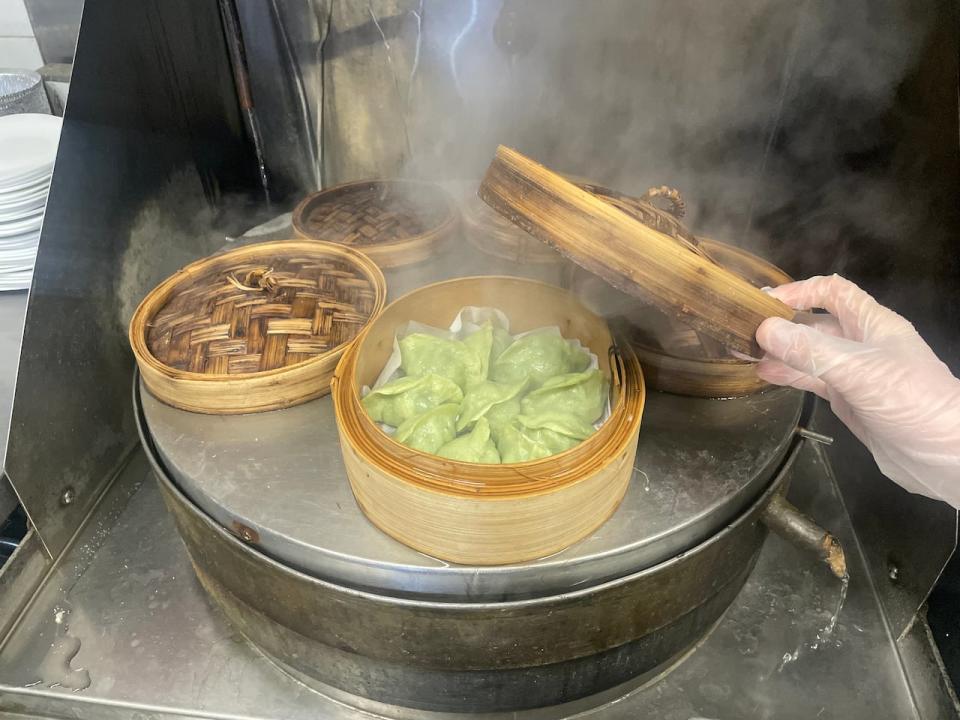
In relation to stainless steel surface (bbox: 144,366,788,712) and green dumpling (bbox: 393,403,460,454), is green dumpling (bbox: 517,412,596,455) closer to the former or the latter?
green dumpling (bbox: 393,403,460,454)

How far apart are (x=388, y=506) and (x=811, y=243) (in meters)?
1.61

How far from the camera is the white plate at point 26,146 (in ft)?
7.35

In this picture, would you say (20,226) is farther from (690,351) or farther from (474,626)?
(690,351)

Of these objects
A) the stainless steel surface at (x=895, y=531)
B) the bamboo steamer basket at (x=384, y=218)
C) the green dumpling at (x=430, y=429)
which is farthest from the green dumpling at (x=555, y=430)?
the stainless steel surface at (x=895, y=531)

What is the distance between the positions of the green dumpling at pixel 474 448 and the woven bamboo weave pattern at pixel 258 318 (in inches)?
18.9

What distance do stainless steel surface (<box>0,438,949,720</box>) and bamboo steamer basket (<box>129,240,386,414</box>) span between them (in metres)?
0.60

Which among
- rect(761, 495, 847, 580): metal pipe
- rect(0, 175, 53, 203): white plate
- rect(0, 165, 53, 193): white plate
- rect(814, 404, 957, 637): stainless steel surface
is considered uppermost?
rect(0, 165, 53, 193): white plate

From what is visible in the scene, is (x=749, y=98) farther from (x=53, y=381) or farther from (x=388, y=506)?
(x=53, y=381)

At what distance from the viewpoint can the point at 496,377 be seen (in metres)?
1.67

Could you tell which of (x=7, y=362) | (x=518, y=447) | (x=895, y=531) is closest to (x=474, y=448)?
(x=518, y=447)

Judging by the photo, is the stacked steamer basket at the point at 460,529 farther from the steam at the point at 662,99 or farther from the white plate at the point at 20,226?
the white plate at the point at 20,226

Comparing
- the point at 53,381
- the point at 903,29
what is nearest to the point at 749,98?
the point at 903,29

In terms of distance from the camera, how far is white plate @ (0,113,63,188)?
7.35 ft

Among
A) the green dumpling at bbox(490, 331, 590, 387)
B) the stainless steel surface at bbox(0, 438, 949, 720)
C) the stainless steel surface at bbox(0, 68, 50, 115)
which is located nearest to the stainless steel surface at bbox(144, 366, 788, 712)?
the stainless steel surface at bbox(0, 438, 949, 720)
